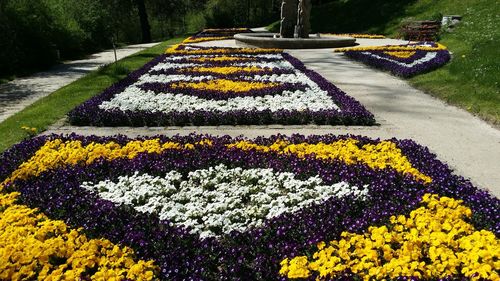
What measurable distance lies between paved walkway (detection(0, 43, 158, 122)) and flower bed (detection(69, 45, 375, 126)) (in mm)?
2342

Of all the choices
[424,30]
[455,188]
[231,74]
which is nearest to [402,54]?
[424,30]

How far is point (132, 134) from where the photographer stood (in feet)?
28.1

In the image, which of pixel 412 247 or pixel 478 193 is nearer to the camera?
pixel 412 247

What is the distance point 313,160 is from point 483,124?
461 cm

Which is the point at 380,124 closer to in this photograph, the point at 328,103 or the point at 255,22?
the point at 328,103

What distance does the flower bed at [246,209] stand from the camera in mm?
3988

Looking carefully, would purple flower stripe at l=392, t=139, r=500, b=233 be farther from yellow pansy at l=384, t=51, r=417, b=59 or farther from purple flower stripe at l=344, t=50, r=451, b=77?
yellow pansy at l=384, t=51, r=417, b=59

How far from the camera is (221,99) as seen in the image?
1099 centimetres

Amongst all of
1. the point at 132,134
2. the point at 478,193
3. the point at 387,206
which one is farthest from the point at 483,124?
the point at 132,134

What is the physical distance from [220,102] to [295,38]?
14258mm

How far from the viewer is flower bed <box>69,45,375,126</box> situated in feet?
30.2

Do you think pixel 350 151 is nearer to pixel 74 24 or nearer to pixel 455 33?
pixel 455 33

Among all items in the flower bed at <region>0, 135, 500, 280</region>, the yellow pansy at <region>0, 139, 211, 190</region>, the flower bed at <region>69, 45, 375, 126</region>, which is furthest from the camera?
the flower bed at <region>69, 45, 375, 126</region>

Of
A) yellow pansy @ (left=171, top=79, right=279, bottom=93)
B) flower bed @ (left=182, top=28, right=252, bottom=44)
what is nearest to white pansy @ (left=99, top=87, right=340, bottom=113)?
yellow pansy @ (left=171, top=79, right=279, bottom=93)
